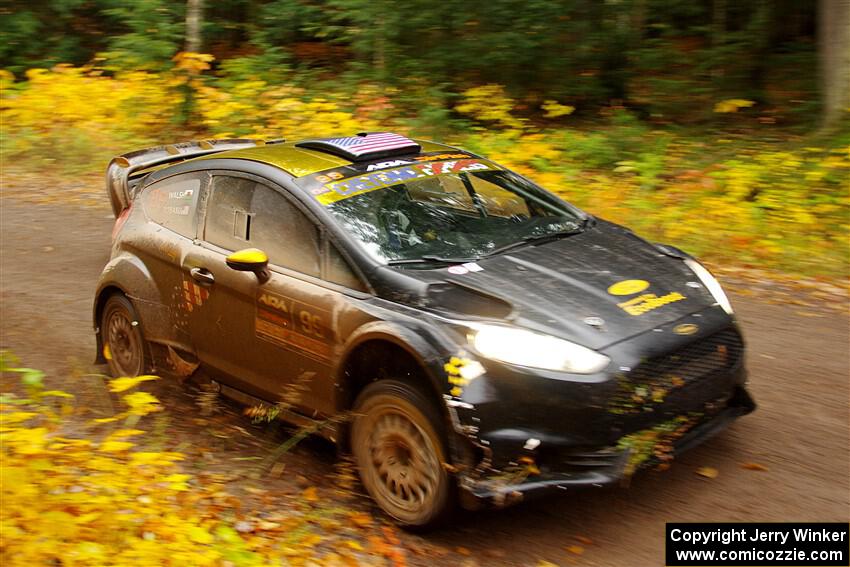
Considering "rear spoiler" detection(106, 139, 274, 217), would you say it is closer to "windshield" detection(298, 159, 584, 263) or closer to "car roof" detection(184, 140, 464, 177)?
"car roof" detection(184, 140, 464, 177)

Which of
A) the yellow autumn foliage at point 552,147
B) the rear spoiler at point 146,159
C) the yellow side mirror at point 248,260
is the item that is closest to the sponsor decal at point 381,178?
the yellow side mirror at point 248,260

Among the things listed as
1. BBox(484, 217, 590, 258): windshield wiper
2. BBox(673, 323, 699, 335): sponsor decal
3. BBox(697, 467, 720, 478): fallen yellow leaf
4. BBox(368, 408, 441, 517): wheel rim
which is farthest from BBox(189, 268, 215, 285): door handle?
BBox(697, 467, 720, 478): fallen yellow leaf

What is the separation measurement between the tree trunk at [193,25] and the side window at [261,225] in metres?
10.9

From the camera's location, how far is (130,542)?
12.3 ft

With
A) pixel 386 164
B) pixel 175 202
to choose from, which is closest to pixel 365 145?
pixel 386 164

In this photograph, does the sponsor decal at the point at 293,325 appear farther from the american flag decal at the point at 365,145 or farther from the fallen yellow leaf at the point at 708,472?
the fallen yellow leaf at the point at 708,472

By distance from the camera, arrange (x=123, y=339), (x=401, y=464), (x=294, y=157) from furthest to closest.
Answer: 1. (x=123, y=339)
2. (x=294, y=157)
3. (x=401, y=464)

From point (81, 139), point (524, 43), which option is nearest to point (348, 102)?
point (524, 43)

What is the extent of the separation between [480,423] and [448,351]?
378 mm

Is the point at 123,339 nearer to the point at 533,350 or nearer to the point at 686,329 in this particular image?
the point at 533,350

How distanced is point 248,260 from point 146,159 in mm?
3537

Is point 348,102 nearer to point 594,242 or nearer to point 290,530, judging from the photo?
point 594,242

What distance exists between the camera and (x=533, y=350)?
4254 mm

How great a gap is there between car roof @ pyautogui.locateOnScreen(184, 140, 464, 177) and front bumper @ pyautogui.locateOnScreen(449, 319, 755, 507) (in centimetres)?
199
